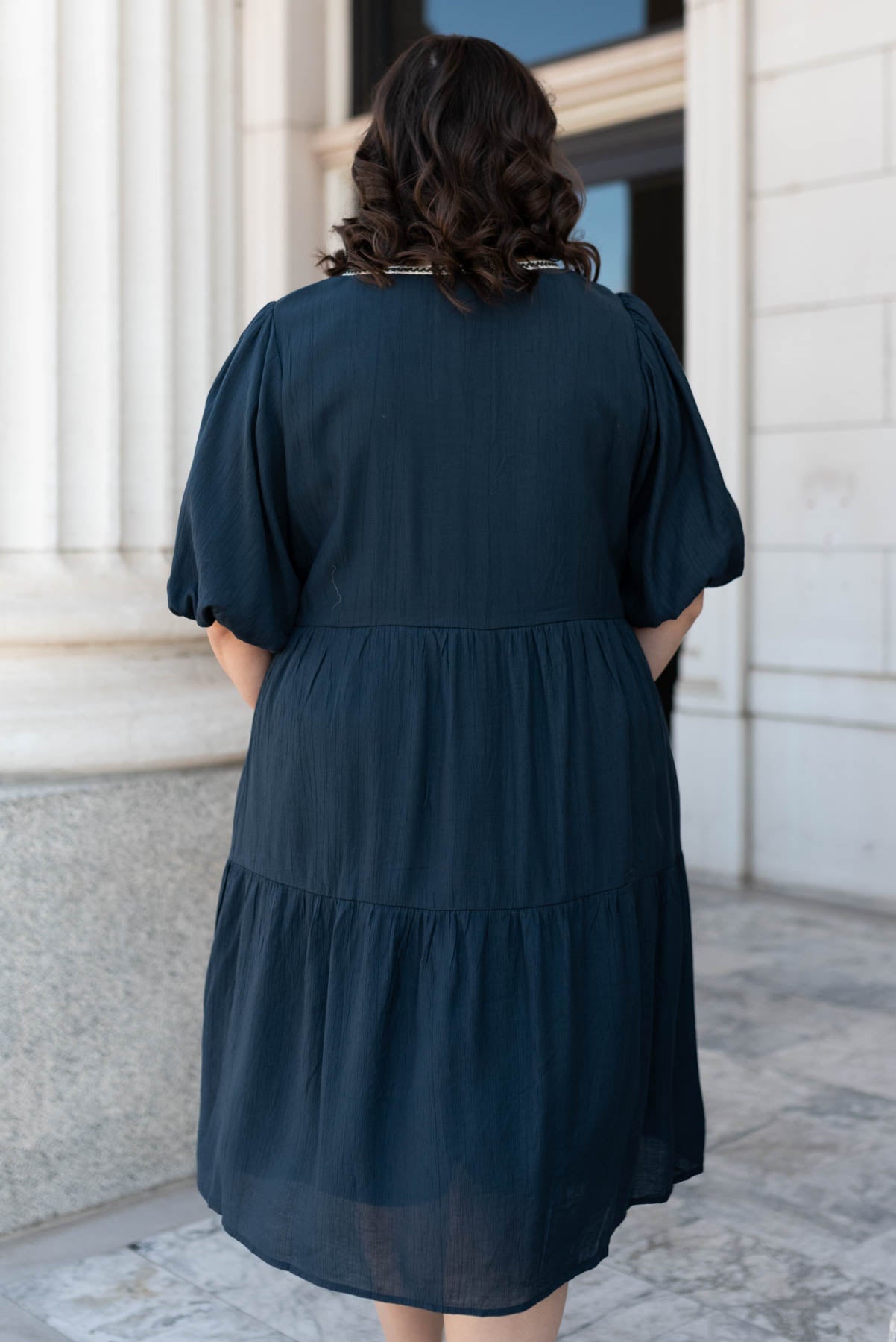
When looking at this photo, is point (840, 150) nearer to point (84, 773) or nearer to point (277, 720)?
point (84, 773)

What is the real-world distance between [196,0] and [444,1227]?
2485 millimetres

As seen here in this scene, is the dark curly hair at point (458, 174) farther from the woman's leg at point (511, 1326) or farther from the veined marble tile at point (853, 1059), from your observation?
the veined marble tile at point (853, 1059)

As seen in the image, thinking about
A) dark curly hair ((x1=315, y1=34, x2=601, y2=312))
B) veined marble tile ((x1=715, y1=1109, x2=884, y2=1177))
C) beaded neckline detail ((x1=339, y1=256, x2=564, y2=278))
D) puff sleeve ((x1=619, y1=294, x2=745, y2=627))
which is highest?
dark curly hair ((x1=315, y1=34, x2=601, y2=312))

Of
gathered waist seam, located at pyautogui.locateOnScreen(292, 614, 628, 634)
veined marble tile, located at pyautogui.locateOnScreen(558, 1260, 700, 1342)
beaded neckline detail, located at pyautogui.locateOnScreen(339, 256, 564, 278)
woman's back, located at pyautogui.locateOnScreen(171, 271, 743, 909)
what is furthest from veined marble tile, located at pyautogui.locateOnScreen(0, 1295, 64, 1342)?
beaded neckline detail, located at pyautogui.locateOnScreen(339, 256, 564, 278)

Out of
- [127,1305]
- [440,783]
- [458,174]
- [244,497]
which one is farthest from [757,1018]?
[458,174]

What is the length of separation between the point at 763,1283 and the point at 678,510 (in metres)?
1.49

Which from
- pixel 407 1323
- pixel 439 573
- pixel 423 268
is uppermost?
pixel 423 268

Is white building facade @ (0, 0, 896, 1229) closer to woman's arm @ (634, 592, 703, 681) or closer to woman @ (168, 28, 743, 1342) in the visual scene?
woman @ (168, 28, 743, 1342)

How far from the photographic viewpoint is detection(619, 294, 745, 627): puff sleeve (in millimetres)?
1783

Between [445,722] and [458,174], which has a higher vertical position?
[458,174]

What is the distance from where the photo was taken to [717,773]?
19.2 feet

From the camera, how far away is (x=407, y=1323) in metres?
1.89

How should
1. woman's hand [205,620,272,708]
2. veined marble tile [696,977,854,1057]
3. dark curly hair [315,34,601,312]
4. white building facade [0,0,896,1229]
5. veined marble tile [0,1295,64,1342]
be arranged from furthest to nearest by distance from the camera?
veined marble tile [696,977,854,1057] < white building facade [0,0,896,1229] < veined marble tile [0,1295,64,1342] < woman's hand [205,620,272,708] < dark curly hair [315,34,601,312]

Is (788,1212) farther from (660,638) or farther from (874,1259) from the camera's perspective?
(660,638)
